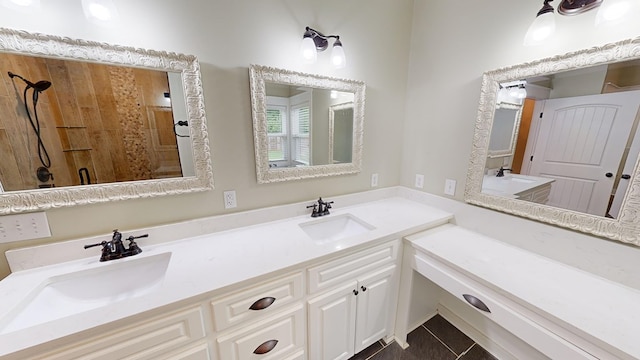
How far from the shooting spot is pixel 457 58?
4.99 feet

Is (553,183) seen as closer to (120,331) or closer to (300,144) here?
(300,144)

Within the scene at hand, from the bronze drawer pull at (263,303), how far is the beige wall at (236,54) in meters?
0.61

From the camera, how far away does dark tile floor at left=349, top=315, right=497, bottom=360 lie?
4.83 ft

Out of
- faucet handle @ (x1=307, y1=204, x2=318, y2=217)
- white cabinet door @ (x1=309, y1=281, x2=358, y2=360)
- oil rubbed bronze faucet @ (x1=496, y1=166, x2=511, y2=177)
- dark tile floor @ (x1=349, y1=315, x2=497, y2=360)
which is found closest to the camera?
white cabinet door @ (x1=309, y1=281, x2=358, y2=360)

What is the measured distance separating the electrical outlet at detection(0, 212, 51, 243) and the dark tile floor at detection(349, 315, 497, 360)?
1832mm

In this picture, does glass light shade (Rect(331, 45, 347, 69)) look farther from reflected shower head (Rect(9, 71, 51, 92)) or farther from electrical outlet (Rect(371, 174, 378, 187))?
reflected shower head (Rect(9, 71, 51, 92))

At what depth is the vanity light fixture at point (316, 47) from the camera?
52.3 inches

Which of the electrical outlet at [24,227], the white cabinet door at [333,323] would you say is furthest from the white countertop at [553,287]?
the electrical outlet at [24,227]

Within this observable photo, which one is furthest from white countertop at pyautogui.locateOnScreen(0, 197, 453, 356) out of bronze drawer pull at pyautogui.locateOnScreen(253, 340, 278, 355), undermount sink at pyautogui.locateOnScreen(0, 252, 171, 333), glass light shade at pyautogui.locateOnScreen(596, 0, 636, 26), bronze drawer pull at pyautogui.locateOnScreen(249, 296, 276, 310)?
glass light shade at pyautogui.locateOnScreen(596, 0, 636, 26)

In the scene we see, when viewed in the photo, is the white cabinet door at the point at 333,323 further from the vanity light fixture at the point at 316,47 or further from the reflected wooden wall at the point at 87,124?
the vanity light fixture at the point at 316,47

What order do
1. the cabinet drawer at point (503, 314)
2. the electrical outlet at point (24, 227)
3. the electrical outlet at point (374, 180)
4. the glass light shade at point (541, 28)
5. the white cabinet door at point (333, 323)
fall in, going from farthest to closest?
the electrical outlet at point (374, 180) → the white cabinet door at point (333, 323) → the glass light shade at point (541, 28) → the electrical outlet at point (24, 227) → the cabinet drawer at point (503, 314)

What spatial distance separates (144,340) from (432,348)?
173 cm

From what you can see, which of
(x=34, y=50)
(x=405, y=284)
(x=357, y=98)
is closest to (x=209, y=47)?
(x=34, y=50)

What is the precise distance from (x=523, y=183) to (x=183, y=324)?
187 centimetres
